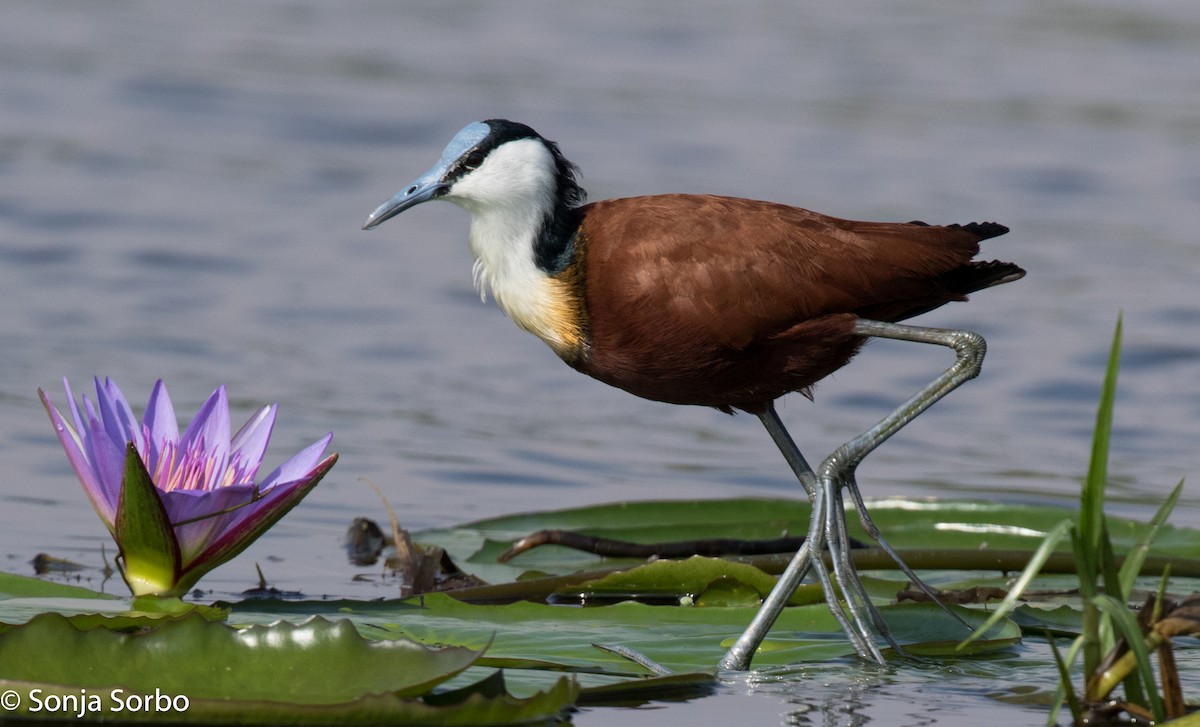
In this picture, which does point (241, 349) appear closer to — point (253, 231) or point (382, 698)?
point (253, 231)

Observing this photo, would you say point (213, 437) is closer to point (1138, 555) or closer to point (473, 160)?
point (473, 160)

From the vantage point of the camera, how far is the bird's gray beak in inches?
183

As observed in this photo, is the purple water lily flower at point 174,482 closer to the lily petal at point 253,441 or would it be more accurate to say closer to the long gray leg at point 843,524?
the lily petal at point 253,441

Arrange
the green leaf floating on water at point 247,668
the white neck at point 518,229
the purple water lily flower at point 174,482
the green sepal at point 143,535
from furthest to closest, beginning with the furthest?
the white neck at point 518,229 < the purple water lily flower at point 174,482 < the green sepal at point 143,535 < the green leaf floating on water at point 247,668

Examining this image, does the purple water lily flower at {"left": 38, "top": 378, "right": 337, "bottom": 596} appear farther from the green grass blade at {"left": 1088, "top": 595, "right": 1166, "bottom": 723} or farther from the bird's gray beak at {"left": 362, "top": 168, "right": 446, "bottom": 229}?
the green grass blade at {"left": 1088, "top": 595, "right": 1166, "bottom": 723}

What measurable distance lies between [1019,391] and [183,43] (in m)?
8.78

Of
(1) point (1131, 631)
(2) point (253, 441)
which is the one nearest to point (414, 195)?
(2) point (253, 441)

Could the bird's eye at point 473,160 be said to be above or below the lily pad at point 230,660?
above

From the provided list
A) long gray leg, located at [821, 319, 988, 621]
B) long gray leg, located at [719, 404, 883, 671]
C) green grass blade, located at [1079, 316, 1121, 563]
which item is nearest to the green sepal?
long gray leg, located at [719, 404, 883, 671]

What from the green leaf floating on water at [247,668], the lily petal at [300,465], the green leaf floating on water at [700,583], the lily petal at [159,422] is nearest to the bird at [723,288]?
the green leaf floating on water at [700,583]

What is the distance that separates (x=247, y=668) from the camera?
3371 mm

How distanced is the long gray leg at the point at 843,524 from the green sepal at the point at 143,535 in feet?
4.20

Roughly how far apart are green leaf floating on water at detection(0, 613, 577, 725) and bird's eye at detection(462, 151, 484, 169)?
1.66 metres

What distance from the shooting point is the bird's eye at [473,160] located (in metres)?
4.68
